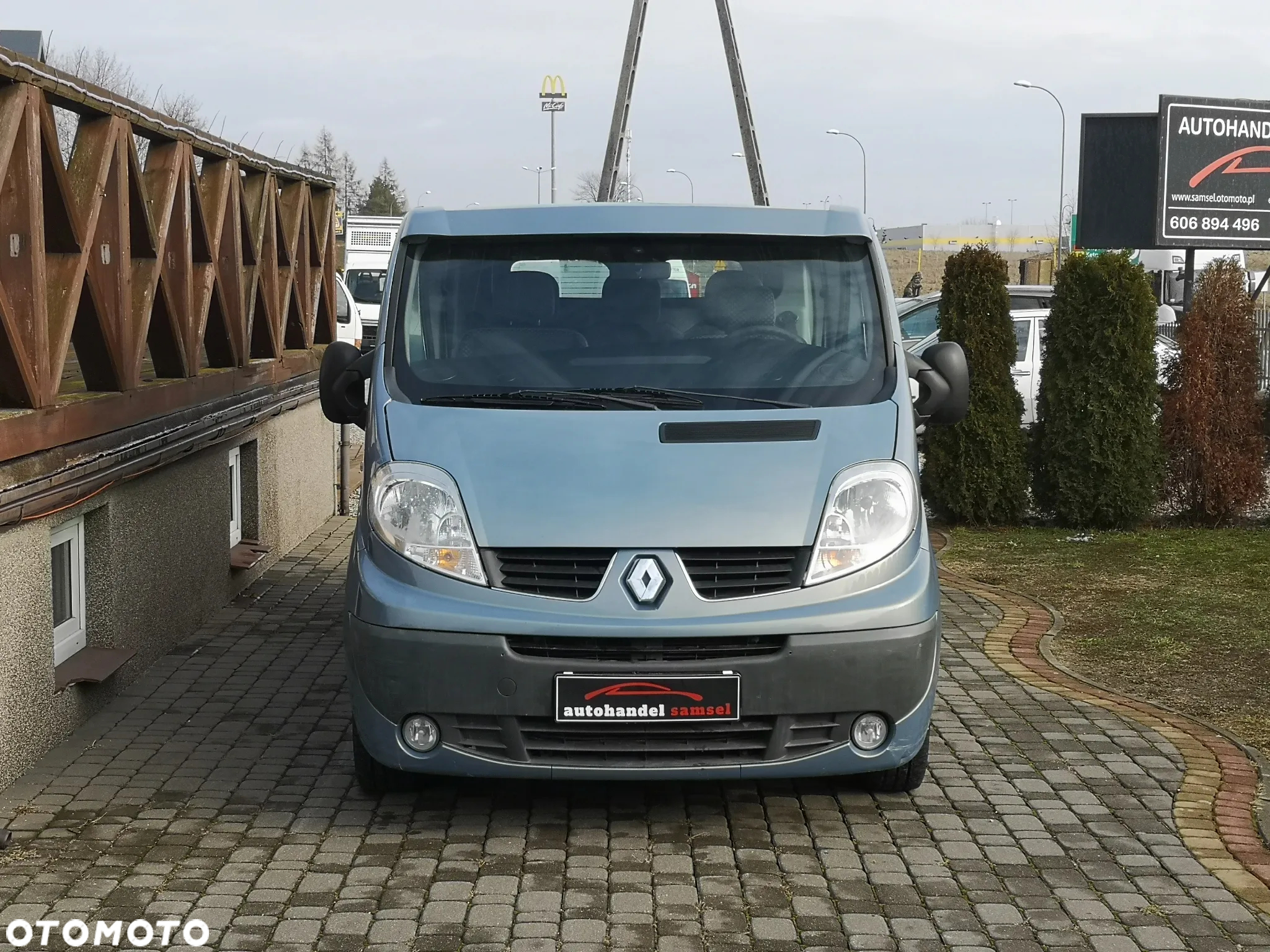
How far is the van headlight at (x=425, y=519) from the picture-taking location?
5086 mm

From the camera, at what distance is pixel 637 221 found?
6.09 metres

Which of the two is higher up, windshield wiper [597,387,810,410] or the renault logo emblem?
windshield wiper [597,387,810,410]

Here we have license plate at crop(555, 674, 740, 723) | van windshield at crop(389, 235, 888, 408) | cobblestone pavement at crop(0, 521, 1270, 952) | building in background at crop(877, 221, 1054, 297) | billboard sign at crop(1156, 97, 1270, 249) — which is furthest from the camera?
building in background at crop(877, 221, 1054, 297)

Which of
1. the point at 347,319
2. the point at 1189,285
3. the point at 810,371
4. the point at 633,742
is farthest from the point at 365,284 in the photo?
the point at 633,742

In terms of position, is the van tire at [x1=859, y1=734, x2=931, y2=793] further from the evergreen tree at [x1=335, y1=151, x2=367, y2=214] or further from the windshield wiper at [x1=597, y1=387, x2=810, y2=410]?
the evergreen tree at [x1=335, y1=151, x2=367, y2=214]

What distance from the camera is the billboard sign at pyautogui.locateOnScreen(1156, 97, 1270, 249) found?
14.7 metres

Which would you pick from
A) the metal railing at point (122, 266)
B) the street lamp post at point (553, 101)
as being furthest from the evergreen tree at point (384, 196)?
the metal railing at point (122, 266)

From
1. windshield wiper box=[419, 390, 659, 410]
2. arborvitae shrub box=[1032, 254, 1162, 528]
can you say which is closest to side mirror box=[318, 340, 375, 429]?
windshield wiper box=[419, 390, 659, 410]

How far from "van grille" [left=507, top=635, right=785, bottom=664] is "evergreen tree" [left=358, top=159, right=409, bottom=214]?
463 ft

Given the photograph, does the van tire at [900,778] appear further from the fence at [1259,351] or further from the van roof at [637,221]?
the fence at [1259,351]

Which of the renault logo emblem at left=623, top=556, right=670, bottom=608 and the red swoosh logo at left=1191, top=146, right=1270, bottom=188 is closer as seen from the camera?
the renault logo emblem at left=623, top=556, right=670, bottom=608

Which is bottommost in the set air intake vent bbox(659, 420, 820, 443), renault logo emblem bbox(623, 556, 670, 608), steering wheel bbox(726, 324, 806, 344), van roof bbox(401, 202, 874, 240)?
renault logo emblem bbox(623, 556, 670, 608)

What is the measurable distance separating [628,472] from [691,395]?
62cm

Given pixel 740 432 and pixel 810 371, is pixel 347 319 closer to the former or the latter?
pixel 810 371
